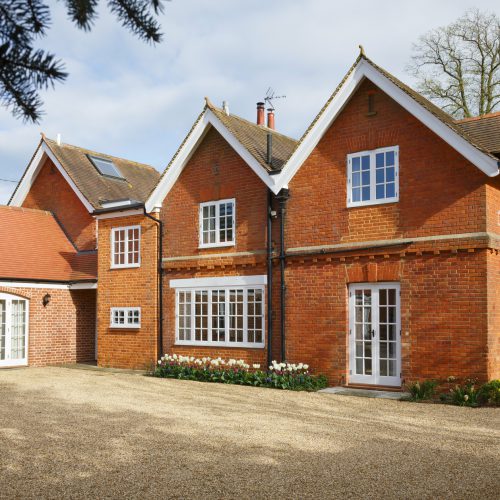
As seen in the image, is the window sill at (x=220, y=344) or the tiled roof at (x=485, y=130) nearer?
the tiled roof at (x=485, y=130)

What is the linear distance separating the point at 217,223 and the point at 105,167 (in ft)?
34.4

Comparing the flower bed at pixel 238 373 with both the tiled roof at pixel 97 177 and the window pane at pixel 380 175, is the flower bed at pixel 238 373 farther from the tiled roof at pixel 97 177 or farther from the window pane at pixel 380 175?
the tiled roof at pixel 97 177

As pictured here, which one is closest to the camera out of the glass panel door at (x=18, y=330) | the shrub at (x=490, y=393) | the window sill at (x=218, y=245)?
the shrub at (x=490, y=393)

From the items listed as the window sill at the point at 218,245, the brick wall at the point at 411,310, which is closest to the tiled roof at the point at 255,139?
the window sill at the point at 218,245

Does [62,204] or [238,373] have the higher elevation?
[62,204]

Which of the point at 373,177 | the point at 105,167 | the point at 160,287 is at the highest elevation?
the point at 105,167

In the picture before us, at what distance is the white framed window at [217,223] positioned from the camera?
1675 cm

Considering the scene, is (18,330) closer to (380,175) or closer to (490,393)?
(380,175)

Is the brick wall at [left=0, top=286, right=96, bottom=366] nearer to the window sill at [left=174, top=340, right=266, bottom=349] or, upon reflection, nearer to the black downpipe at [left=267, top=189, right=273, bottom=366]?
the window sill at [left=174, top=340, right=266, bottom=349]

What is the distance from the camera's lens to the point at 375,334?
45.6 ft

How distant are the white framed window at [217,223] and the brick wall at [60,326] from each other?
20.8ft

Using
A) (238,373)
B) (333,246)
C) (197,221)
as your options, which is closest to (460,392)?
(333,246)

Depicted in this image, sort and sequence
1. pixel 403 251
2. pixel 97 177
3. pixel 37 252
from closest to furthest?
pixel 403 251
pixel 37 252
pixel 97 177

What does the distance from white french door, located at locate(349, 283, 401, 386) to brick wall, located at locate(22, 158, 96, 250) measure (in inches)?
457
